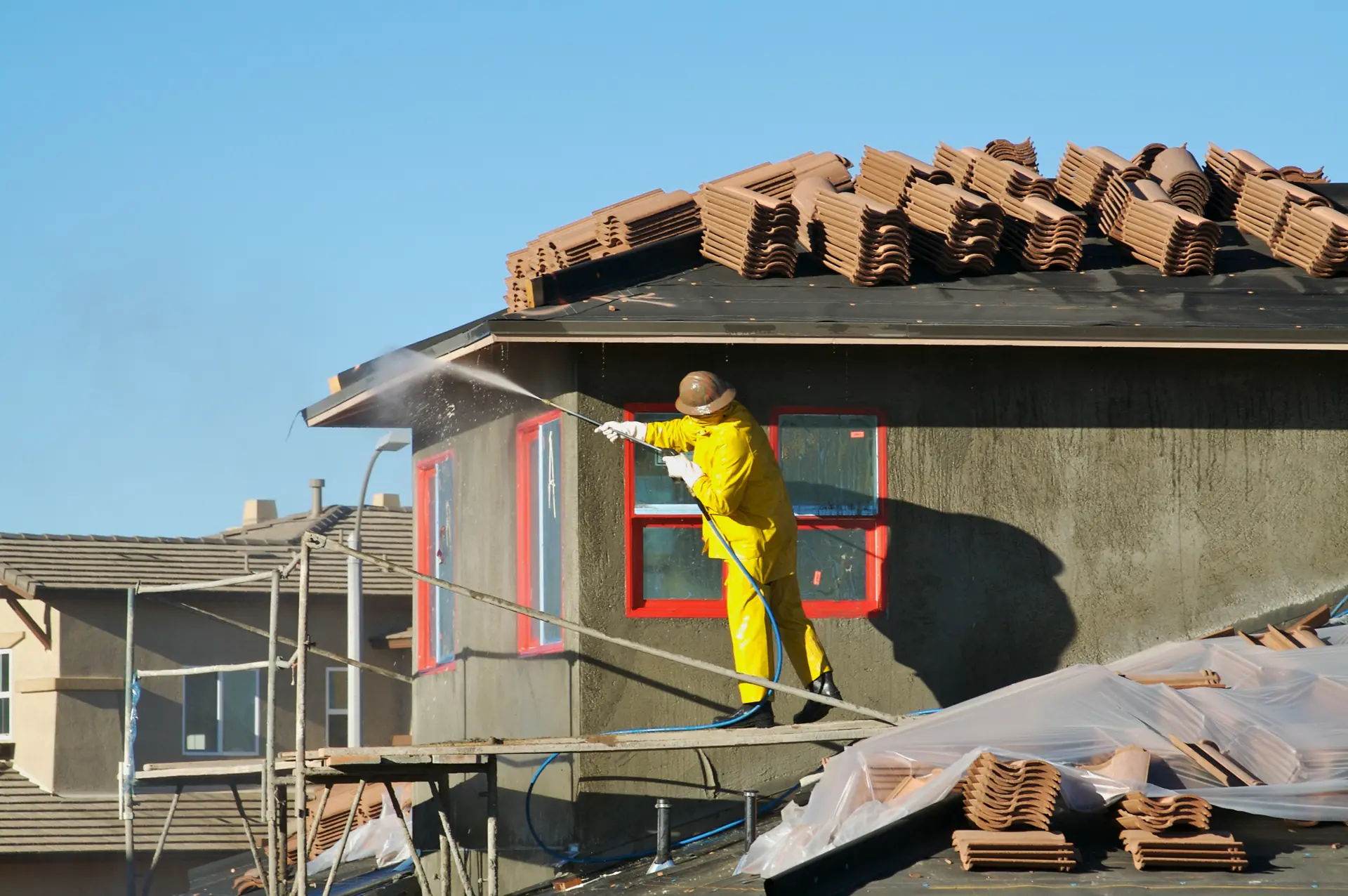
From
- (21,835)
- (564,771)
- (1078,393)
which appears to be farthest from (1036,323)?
(21,835)

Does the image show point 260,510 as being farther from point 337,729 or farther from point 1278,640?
point 1278,640

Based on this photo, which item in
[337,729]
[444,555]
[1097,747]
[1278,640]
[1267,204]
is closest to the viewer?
[1097,747]

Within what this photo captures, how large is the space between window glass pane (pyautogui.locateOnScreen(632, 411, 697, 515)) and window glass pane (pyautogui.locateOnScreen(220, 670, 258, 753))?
19.1 m

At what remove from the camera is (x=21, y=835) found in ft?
86.1

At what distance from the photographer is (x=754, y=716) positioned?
11.0m

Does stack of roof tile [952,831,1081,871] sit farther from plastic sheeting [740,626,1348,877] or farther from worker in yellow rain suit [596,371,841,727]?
worker in yellow rain suit [596,371,841,727]

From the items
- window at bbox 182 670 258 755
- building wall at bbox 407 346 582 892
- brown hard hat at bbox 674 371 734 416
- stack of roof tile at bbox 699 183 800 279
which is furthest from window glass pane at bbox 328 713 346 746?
brown hard hat at bbox 674 371 734 416

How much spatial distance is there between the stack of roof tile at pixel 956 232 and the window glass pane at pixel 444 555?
13.3ft

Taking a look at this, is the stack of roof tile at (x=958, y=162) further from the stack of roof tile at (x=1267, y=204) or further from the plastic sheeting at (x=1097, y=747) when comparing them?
the plastic sheeting at (x=1097, y=747)

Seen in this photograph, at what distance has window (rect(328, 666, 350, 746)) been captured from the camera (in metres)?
30.2

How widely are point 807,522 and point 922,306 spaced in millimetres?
1661

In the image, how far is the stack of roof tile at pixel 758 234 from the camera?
496 inches

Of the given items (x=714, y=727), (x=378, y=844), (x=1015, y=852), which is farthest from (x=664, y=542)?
(x=378, y=844)

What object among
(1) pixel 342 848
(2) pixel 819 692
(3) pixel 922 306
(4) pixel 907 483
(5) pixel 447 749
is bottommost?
(1) pixel 342 848
